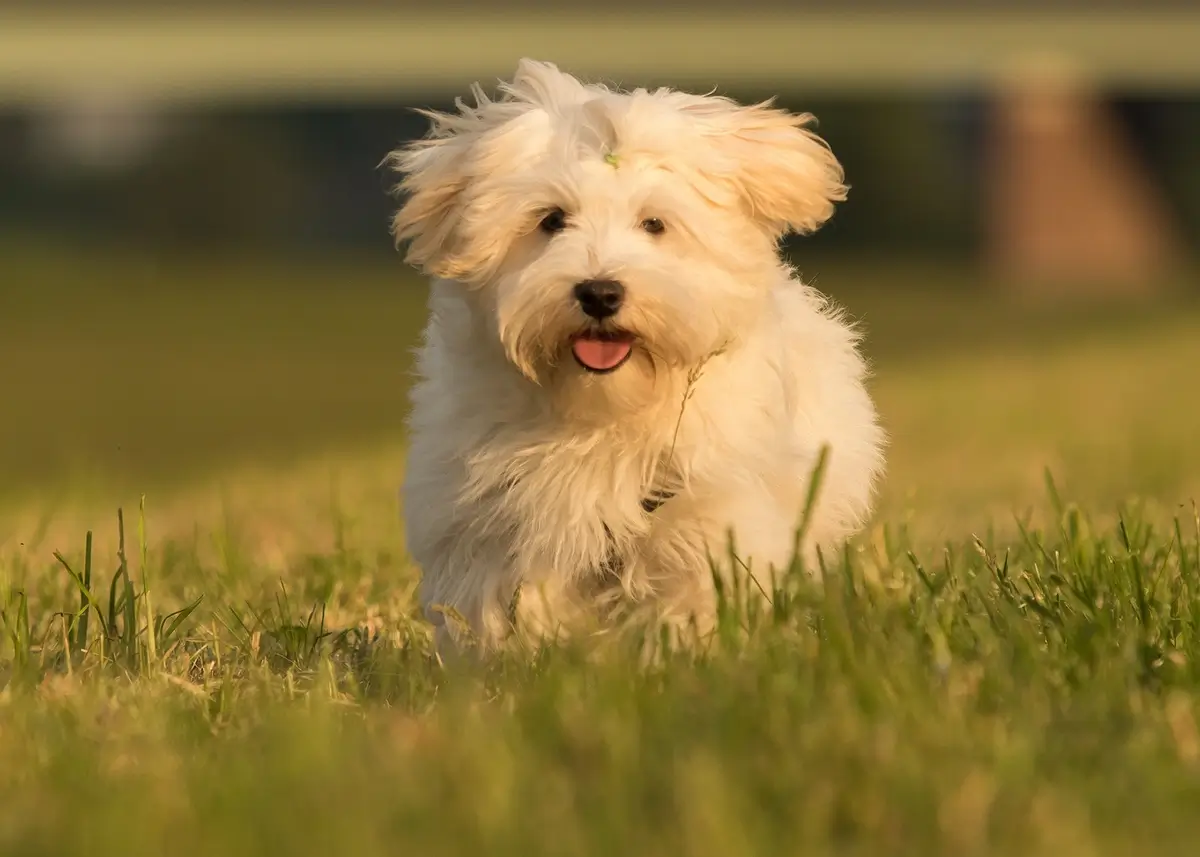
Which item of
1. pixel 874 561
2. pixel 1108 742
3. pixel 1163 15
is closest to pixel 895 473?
pixel 874 561

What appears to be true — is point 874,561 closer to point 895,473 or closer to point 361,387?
point 895,473

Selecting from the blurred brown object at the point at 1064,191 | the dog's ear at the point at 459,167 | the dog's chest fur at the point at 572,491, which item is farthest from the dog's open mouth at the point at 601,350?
the blurred brown object at the point at 1064,191

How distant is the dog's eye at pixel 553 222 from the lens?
14.7ft

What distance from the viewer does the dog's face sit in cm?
426

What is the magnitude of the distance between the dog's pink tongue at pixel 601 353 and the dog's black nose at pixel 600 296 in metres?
0.10

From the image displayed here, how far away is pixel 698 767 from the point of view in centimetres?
287

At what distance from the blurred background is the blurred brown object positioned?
0.18ft

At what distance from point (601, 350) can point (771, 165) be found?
73 centimetres

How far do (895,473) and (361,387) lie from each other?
1096 centimetres

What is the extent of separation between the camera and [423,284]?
35906mm

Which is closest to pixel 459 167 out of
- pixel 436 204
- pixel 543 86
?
pixel 436 204

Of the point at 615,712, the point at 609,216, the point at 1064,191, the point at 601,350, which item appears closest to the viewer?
the point at 615,712

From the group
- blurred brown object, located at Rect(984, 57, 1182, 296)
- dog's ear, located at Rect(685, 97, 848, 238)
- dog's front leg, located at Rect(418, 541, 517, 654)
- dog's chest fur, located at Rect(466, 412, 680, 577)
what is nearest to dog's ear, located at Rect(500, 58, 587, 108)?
dog's ear, located at Rect(685, 97, 848, 238)

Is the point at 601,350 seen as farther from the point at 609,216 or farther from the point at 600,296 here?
the point at 609,216
